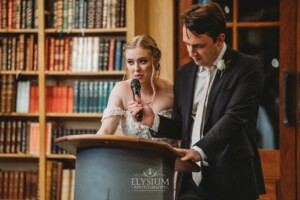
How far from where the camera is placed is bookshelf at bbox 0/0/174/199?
4137 millimetres

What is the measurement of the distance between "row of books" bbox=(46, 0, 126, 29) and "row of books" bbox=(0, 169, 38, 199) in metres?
1.15

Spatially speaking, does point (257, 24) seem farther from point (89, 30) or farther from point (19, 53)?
point (19, 53)

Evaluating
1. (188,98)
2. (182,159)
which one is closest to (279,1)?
(188,98)

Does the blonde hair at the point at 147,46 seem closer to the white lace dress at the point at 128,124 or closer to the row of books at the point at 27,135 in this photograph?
the white lace dress at the point at 128,124

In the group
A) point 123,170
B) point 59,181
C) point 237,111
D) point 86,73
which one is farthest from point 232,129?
point 59,181

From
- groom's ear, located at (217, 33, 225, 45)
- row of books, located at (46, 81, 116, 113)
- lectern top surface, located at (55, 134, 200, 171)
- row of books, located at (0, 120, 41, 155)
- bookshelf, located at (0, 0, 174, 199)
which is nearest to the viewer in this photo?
lectern top surface, located at (55, 134, 200, 171)

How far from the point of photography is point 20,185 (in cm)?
457

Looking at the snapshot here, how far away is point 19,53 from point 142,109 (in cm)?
258

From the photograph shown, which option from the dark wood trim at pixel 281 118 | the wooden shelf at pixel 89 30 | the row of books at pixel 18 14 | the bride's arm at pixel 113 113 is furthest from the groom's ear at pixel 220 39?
the row of books at pixel 18 14

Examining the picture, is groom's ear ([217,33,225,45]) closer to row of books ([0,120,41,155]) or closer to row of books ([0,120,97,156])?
row of books ([0,120,97,156])
